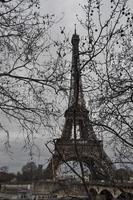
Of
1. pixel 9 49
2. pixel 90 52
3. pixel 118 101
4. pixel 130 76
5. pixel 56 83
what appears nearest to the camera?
pixel 90 52

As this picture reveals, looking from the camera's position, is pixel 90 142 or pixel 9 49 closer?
pixel 90 142

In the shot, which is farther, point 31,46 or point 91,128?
point 31,46

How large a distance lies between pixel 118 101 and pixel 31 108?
1573mm

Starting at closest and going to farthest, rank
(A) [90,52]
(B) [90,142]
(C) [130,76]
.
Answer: (A) [90,52] → (B) [90,142] → (C) [130,76]

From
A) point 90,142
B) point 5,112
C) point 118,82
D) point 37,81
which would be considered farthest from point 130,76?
point 5,112

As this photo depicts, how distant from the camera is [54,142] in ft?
12.6

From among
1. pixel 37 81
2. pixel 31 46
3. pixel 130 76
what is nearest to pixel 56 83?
pixel 37 81

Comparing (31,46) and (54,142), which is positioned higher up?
(31,46)

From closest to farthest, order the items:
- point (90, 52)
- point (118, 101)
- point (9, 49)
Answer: point (90, 52) < point (118, 101) < point (9, 49)

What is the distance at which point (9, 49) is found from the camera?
600 centimetres

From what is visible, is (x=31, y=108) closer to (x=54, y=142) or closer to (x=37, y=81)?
(x=37, y=81)

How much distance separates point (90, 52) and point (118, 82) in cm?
96

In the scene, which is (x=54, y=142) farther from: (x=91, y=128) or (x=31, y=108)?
(x=31, y=108)

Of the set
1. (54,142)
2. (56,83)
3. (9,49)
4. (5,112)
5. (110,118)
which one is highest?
(9,49)
